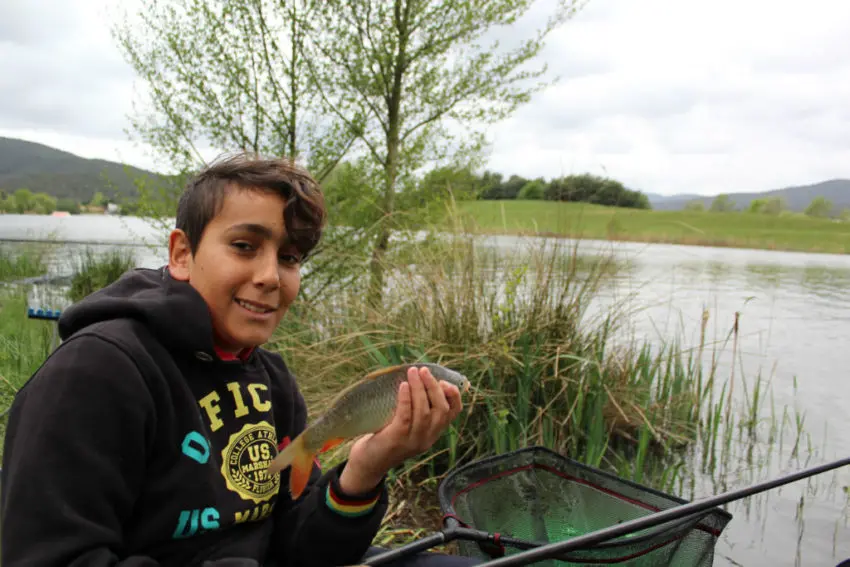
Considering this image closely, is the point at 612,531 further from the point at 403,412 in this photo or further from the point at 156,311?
the point at 156,311

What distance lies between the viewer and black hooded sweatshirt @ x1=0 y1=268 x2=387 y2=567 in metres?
0.84

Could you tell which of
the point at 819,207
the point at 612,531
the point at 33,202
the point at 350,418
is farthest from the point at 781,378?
the point at 819,207

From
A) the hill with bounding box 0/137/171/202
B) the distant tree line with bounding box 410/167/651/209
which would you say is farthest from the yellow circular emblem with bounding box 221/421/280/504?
the hill with bounding box 0/137/171/202

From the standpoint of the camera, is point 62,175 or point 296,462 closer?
point 296,462

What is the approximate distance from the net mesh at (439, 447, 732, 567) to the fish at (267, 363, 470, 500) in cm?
45

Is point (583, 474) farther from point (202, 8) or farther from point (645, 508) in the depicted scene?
point (202, 8)

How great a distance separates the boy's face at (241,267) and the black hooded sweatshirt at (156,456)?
6cm

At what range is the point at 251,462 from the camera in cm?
119

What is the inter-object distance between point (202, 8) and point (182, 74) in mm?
549

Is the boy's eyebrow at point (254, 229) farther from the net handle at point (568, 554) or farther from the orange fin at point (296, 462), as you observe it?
the net handle at point (568, 554)

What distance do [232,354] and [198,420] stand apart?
0.66 ft

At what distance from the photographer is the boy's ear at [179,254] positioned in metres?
1.21

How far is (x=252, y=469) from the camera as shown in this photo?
1185mm

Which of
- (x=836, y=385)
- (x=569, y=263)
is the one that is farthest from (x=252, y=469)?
(x=836, y=385)
